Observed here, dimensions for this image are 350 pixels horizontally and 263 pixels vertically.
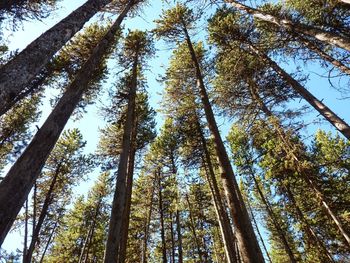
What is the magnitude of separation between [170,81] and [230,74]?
4550mm

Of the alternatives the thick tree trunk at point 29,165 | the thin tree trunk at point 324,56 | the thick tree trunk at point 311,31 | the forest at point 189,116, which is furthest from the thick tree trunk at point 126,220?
the thin tree trunk at point 324,56

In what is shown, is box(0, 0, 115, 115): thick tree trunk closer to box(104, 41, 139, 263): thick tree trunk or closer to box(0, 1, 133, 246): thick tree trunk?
box(0, 1, 133, 246): thick tree trunk

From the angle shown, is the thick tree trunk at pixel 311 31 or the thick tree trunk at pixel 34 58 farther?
the thick tree trunk at pixel 311 31

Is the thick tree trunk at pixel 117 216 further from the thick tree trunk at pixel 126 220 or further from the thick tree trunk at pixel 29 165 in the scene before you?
the thick tree trunk at pixel 29 165

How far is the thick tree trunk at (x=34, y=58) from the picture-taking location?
3.40m

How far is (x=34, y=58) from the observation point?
3.94 m

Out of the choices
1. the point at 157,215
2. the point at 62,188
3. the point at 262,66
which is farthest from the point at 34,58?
the point at 157,215

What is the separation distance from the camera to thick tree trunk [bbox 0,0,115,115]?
3.40 metres

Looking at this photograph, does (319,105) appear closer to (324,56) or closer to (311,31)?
(324,56)

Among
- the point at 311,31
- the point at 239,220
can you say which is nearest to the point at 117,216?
the point at 239,220

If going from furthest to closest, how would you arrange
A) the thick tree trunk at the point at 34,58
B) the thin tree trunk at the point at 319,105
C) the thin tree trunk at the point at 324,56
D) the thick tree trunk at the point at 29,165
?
the thin tree trunk at the point at 324,56
the thin tree trunk at the point at 319,105
the thick tree trunk at the point at 34,58
the thick tree trunk at the point at 29,165

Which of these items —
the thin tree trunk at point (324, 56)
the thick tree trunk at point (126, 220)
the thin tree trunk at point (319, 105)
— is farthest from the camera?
the thick tree trunk at point (126, 220)

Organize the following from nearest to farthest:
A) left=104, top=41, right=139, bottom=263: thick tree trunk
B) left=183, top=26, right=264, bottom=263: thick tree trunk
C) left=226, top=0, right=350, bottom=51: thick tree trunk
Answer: left=183, top=26, right=264, bottom=263: thick tree trunk, left=104, top=41, right=139, bottom=263: thick tree trunk, left=226, top=0, right=350, bottom=51: thick tree trunk

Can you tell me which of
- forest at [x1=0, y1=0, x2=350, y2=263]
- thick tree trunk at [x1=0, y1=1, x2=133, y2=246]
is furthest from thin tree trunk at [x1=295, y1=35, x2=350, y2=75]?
thick tree trunk at [x1=0, y1=1, x2=133, y2=246]
